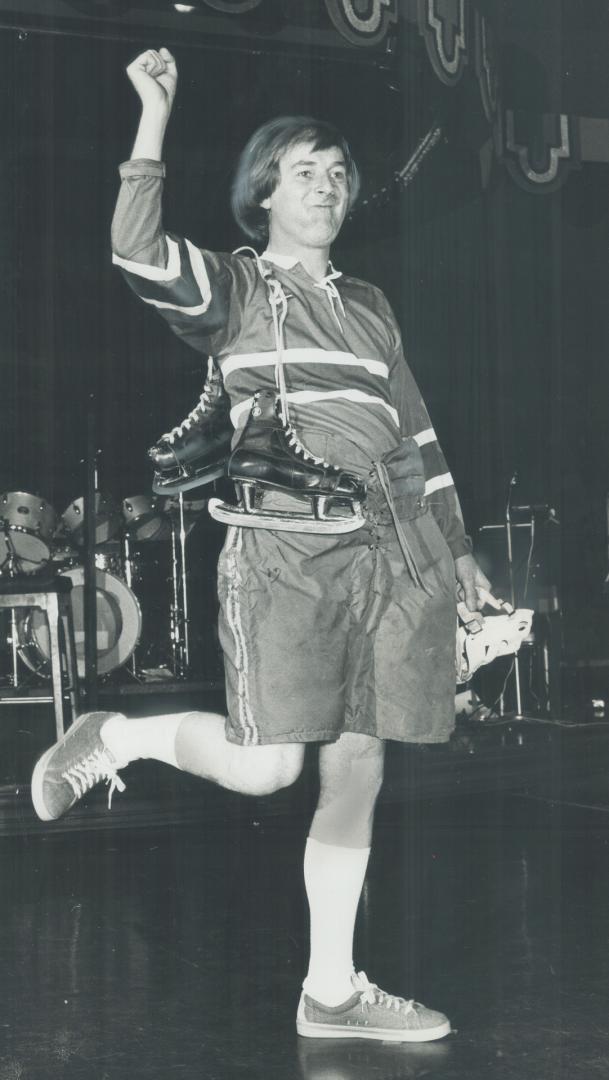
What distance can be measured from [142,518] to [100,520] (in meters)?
0.33

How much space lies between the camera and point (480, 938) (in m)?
2.49

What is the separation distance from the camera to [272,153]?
205cm

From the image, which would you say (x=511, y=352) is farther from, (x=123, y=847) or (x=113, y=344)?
(x=123, y=847)

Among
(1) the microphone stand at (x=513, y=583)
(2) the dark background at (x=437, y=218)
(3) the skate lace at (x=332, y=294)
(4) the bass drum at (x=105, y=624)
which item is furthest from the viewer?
(4) the bass drum at (x=105, y=624)

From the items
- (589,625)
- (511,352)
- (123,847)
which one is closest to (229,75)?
(511,352)

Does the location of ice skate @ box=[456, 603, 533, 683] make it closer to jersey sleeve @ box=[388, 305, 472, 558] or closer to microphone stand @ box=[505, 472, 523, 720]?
jersey sleeve @ box=[388, 305, 472, 558]

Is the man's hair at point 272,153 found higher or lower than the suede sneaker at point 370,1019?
higher

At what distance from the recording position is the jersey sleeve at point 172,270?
1.79 m

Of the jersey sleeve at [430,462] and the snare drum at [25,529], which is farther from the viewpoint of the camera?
the snare drum at [25,529]

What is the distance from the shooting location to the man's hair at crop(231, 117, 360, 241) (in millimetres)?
2039

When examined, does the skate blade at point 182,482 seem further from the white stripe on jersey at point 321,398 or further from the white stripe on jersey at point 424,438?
the white stripe on jersey at point 424,438

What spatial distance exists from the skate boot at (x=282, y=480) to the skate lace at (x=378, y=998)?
716 mm

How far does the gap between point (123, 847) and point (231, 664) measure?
5.91 feet

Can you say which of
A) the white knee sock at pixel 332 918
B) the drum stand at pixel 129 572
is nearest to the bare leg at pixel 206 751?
the white knee sock at pixel 332 918
